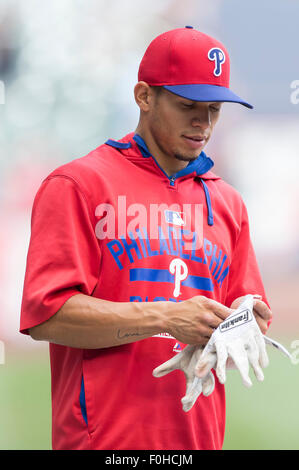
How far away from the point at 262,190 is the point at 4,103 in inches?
41.4

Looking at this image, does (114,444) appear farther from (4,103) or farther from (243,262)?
(4,103)

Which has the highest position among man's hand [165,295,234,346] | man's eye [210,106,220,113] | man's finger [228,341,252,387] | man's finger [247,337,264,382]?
man's eye [210,106,220,113]

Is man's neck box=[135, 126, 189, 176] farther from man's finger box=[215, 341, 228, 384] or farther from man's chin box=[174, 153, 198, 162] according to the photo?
man's finger box=[215, 341, 228, 384]

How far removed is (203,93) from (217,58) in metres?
0.11

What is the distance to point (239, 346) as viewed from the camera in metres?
1.37

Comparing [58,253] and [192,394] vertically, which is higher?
[58,253]

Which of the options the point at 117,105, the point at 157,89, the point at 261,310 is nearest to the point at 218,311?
the point at 261,310

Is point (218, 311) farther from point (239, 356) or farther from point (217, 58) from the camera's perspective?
point (217, 58)

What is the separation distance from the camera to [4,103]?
2629 millimetres

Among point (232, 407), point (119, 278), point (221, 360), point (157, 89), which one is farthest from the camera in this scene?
point (232, 407)

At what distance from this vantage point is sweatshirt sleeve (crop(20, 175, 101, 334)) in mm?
1382

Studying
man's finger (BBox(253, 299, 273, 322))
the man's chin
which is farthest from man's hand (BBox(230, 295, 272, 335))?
the man's chin

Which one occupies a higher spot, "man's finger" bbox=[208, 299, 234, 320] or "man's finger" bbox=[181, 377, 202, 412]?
"man's finger" bbox=[208, 299, 234, 320]

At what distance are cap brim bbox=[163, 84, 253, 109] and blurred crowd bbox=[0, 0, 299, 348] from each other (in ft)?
3.85
